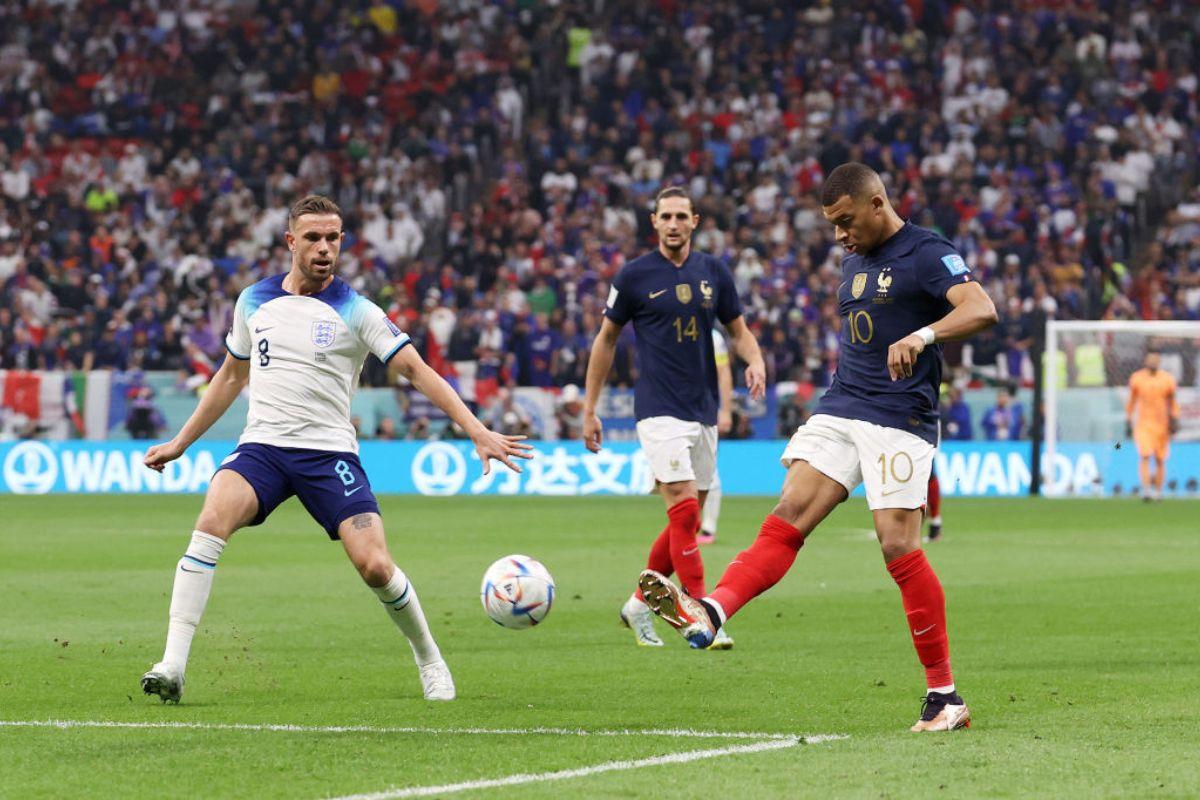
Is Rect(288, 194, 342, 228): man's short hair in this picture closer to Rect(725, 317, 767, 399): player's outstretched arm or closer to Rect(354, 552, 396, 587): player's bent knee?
Rect(354, 552, 396, 587): player's bent knee

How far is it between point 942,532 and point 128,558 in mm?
8624

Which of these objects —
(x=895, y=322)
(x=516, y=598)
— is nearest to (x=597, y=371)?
(x=516, y=598)

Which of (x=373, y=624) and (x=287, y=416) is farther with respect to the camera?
(x=373, y=624)

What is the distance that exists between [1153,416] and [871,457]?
20392 millimetres

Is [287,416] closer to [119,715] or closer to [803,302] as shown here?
[119,715]

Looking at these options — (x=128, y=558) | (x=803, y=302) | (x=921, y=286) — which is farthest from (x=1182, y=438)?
(x=921, y=286)

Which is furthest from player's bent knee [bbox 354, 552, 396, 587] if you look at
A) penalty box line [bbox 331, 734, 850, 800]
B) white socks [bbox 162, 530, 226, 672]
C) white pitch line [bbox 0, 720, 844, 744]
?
penalty box line [bbox 331, 734, 850, 800]

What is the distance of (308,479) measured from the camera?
334 inches

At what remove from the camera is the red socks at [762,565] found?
7680 millimetres

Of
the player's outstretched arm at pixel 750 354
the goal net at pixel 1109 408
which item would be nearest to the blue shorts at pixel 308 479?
the player's outstretched arm at pixel 750 354

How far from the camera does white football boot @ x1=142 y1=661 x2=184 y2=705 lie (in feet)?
27.0

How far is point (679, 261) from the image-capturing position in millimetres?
11664

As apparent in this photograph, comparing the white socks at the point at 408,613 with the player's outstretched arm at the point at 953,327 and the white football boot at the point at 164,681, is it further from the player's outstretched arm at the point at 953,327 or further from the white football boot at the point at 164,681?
the player's outstretched arm at the point at 953,327

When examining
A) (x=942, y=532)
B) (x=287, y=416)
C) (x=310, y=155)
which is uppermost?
(x=310, y=155)
